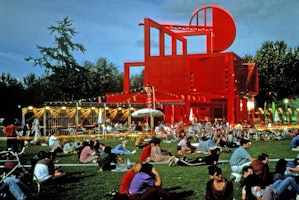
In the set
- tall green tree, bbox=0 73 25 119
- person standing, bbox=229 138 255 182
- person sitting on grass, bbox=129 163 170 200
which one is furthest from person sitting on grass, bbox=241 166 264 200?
tall green tree, bbox=0 73 25 119

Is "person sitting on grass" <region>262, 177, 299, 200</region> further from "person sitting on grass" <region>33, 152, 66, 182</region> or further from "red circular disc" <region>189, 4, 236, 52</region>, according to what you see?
"red circular disc" <region>189, 4, 236, 52</region>

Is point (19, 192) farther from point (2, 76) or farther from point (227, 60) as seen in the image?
point (2, 76)

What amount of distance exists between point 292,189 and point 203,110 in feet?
124

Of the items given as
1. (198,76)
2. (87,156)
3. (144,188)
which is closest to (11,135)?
(87,156)

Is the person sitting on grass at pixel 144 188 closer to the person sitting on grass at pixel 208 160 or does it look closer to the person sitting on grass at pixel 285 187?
the person sitting on grass at pixel 285 187

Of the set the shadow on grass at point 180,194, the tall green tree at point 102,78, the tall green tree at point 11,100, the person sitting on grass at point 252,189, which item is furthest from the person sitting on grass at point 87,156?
the tall green tree at point 102,78

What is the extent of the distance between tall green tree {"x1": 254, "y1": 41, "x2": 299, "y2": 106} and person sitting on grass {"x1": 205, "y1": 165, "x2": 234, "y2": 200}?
4823 centimetres

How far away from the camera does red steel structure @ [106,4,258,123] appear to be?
40781mm

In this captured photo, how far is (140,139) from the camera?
22.6 metres

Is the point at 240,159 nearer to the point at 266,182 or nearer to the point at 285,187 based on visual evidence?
the point at 266,182

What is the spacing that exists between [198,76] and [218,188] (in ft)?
123

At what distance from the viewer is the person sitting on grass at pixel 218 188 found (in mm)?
7703

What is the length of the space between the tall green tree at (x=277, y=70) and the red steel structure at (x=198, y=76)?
6.07 m

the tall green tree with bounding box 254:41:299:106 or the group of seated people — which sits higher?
the tall green tree with bounding box 254:41:299:106
